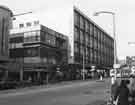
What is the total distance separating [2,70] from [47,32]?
676 inches

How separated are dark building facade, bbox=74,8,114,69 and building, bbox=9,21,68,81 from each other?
9.55 meters

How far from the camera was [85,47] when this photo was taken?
76625mm

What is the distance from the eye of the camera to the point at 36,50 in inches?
2122

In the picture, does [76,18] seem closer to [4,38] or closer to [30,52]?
[30,52]

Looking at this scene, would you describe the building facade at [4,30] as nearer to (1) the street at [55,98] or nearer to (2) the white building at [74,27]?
(2) the white building at [74,27]

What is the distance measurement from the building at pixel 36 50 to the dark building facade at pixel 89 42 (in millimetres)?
9548

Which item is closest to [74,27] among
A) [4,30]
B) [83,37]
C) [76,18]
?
[76,18]

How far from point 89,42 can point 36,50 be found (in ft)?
99.6

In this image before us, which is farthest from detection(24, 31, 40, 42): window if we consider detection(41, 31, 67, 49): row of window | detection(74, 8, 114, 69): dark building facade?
detection(74, 8, 114, 69): dark building facade

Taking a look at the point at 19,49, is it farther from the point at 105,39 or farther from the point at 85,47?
the point at 105,39

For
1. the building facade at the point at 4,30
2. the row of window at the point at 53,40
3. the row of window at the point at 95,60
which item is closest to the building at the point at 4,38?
the building facade at the point at 4,30

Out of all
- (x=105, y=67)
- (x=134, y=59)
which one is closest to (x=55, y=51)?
(x=134, y=59)

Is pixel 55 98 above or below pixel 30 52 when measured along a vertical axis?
below

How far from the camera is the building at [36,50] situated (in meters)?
51.8
